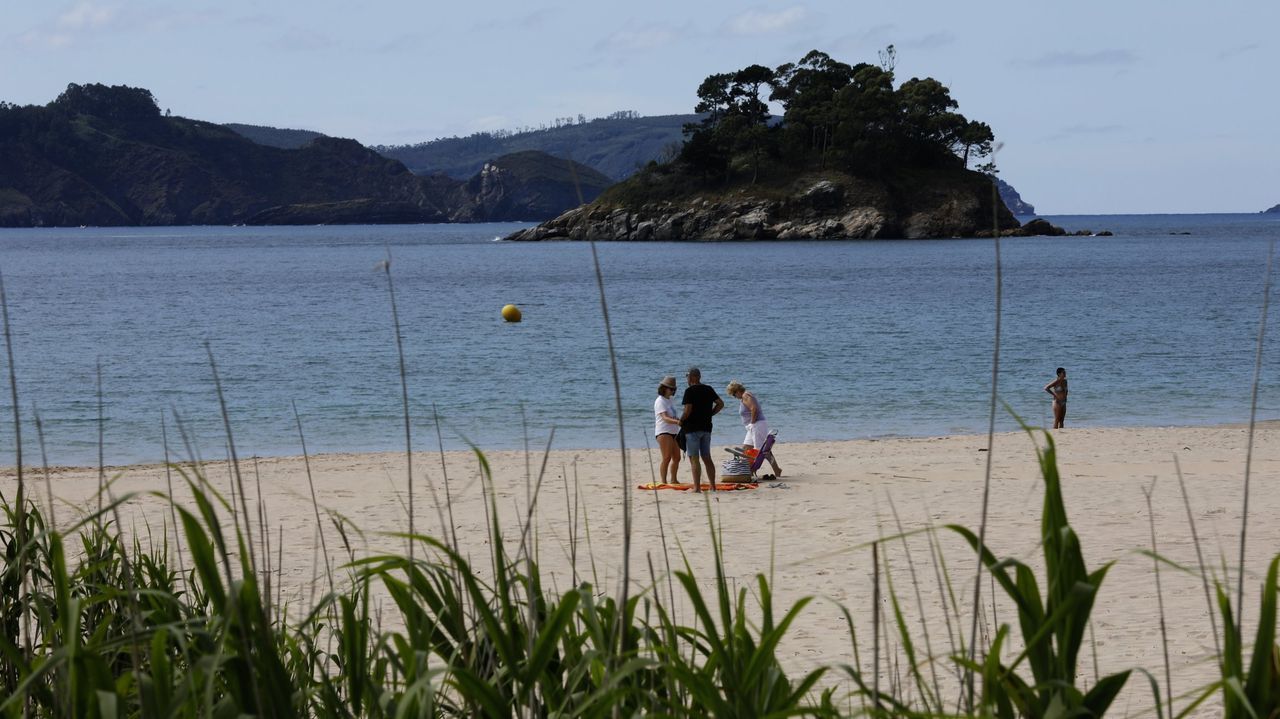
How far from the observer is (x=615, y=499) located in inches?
539

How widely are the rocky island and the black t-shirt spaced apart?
106 meters

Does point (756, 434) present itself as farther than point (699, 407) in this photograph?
Yes

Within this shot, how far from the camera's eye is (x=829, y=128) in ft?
395

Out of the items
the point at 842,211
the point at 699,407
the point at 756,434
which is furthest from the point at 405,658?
the point at 842,211

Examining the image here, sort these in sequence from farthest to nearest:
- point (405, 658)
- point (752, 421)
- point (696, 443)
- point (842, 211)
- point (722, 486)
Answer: point (842, 211) → point (752, 421) → point (722, 486) → point (696, 443) → point (405, 658)

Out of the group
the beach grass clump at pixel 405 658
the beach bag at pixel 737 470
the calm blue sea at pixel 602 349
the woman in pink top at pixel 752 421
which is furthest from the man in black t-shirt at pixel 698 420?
the beach grass clump at pixel 405 658

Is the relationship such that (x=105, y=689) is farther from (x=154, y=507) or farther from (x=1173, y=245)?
(x=1173, y=245)

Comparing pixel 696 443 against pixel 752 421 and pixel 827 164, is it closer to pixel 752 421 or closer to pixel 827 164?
pixel 752 421

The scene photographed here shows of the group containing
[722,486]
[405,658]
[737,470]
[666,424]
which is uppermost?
[405,658]

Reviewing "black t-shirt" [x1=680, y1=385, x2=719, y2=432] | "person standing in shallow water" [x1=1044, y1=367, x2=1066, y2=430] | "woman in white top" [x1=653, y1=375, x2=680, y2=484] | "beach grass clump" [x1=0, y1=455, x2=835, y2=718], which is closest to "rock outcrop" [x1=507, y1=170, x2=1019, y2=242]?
"person standing in shallow water" [x1=1044, y1=367, x2=1066, y2=430]

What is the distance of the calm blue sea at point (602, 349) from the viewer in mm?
24094

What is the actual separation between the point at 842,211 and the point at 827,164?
182 inches

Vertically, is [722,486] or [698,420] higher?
[698,420]

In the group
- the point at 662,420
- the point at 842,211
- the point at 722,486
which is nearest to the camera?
the point at 662,420
